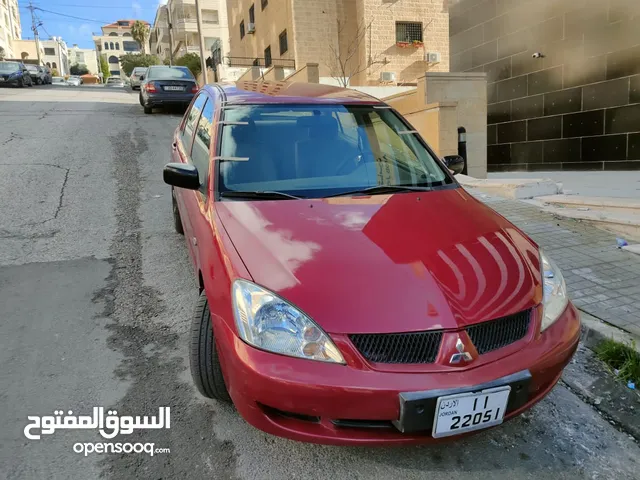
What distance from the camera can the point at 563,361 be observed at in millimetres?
2213

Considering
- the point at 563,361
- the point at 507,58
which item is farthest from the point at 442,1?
the point at 563,361

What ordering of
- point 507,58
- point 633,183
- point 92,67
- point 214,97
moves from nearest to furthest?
point 214,97 → point 633,183 → point 507,58 → point 92,67

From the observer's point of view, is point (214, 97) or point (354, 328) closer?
point (354, 328)

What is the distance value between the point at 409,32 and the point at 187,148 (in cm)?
1977

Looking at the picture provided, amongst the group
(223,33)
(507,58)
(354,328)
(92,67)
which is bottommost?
(354,328)

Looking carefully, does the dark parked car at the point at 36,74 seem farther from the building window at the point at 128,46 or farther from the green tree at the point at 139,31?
the building window at the point at 128,46

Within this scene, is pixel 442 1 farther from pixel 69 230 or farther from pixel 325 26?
pixel 69 230

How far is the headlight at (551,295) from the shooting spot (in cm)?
226

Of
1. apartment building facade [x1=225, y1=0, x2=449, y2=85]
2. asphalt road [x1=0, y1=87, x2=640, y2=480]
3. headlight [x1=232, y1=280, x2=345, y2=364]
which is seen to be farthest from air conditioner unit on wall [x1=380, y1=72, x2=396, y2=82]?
headlight [x1=232, y1=280, x2=345, y2=364]

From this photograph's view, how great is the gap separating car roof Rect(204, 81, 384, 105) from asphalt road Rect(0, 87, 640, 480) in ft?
5.27

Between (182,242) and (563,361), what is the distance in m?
3.84

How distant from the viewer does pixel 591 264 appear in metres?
4.54

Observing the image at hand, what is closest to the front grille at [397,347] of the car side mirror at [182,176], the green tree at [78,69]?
the car side mirror at [182,176]

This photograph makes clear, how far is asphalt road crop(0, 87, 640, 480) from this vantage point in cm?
224
